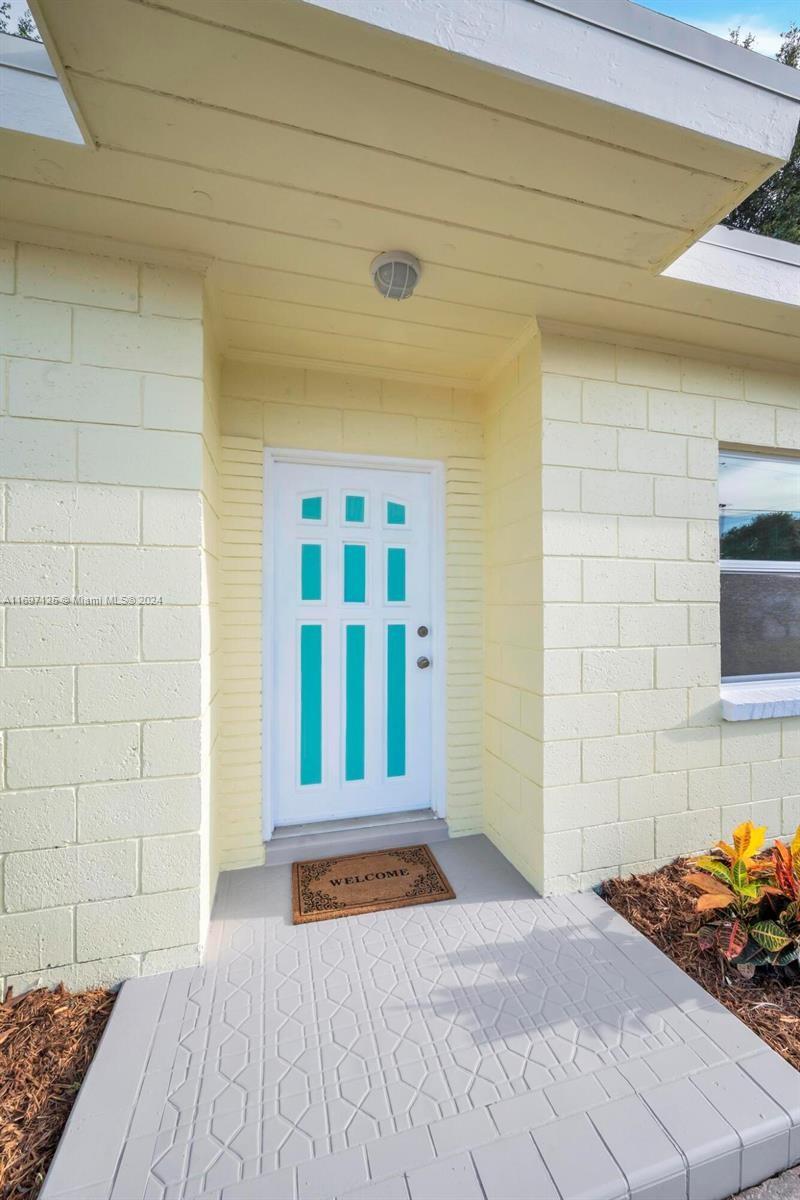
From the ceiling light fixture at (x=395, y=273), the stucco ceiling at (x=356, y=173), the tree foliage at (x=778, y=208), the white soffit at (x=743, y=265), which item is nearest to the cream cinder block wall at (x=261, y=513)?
the stucco ceiling at (x=356, y=173)

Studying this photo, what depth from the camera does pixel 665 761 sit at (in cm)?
230

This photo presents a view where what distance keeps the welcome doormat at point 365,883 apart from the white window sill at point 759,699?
159 cm

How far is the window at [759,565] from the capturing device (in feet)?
8.38

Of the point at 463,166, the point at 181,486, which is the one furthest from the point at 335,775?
the point at 463,166

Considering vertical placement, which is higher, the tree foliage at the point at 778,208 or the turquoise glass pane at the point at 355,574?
the tree foliage at the point at 778,208

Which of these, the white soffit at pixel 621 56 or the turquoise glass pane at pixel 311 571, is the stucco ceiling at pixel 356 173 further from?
the turquoise glass pane at pixel 311 571

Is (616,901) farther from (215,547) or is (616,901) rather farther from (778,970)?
(215,547)

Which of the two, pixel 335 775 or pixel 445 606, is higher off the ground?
pixel 445 606

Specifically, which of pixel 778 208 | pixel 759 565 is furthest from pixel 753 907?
pixel 778 208

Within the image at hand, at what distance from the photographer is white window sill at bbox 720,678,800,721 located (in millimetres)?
2359

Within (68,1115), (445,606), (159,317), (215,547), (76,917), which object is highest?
(159,317)

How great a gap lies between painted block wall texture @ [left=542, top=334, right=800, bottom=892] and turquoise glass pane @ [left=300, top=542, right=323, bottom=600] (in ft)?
3.78

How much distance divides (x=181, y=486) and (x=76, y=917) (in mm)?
1517

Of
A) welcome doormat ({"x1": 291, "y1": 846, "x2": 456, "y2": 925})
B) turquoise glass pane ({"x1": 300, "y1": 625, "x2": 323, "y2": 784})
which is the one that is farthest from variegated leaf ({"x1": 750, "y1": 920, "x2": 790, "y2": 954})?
turquoise glass pane ({"x1": 300, "y1": 625, "x2": 323, "y2": 784})
